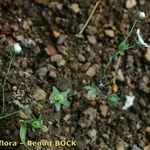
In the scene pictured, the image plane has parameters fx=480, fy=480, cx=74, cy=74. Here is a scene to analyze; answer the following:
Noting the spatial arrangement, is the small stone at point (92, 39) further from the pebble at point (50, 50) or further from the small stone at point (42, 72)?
the small stone at point (42, 72)

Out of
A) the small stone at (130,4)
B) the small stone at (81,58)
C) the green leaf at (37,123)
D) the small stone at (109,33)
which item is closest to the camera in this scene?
the green leaf at (37,123)

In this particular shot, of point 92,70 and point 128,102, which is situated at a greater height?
point 92,70

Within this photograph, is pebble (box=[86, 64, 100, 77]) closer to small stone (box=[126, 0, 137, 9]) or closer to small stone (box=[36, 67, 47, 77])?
small stone (box=[36, 67, 47, 77])

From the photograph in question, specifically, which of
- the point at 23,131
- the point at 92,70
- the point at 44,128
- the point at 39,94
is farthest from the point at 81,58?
the point at 23,131

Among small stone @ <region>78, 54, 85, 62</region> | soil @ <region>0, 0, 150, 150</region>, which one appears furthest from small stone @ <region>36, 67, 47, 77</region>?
small stone @ <region>78, 54, 85, 62</region>

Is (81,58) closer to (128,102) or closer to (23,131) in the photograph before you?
(128,102)

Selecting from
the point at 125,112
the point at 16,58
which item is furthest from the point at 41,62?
the point at 125,112

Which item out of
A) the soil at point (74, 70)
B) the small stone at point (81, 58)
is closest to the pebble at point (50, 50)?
the soil at point (74, 70)

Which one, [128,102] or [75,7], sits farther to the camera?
[75,7]
